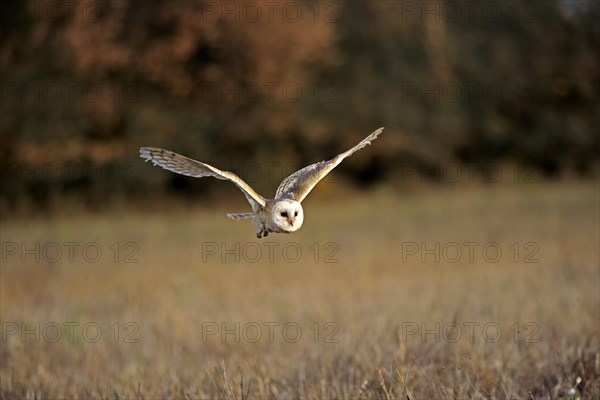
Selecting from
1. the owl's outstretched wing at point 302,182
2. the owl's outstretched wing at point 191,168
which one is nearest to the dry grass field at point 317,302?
the owl's outstretched wing at point 302,182

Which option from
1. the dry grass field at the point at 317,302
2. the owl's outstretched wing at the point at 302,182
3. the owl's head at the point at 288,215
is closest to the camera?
Answer: the owl's head at the point at 288,215

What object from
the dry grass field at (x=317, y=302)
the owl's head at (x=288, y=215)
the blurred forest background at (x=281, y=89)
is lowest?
the dry grass field at (x=317, y=302)

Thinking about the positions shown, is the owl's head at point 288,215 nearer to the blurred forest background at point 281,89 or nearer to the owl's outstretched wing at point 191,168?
the owl's outstretched wing at point 191,168

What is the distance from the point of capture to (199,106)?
12.6 meters

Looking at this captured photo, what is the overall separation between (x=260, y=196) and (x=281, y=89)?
A: 1213 centimetres

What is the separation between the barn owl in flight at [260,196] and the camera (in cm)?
117

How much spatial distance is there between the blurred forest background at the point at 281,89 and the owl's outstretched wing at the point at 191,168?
27.6ft

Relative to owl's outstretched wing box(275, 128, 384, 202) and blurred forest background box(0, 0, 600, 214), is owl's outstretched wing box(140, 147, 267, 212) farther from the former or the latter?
blurred forest background box(0, 0, 600, 214)

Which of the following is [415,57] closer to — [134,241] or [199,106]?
[199,106]

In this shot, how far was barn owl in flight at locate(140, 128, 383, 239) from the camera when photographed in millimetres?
1167

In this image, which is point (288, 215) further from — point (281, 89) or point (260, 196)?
point (281, 89)

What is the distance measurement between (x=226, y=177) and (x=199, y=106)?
11556 millimetres

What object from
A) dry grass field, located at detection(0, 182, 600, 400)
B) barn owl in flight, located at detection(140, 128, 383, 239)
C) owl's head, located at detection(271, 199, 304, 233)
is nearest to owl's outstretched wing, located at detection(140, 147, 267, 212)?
barn owl in flight, located at detection(140, 128, 383, 239)

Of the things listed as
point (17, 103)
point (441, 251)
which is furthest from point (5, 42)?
point (441, 251)
